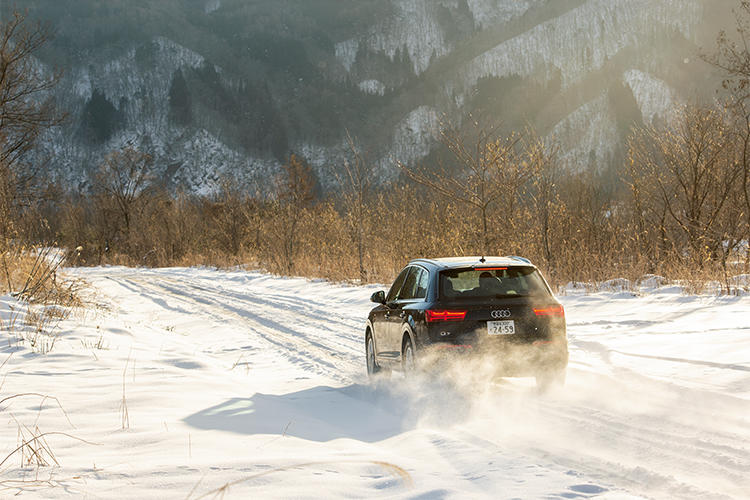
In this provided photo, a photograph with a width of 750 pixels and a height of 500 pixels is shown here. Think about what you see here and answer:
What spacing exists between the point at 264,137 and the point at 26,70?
14167cm

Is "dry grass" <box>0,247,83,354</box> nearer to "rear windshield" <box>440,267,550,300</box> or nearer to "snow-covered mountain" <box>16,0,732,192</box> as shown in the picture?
"rear windshield" <box>440,267,550,300</box>

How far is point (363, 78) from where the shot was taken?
6969 inches

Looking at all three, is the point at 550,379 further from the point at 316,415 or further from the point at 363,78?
the point at 363,78

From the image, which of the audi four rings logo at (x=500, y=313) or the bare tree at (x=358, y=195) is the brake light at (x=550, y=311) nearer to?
the audi four rings logo at (x=500, y=313)

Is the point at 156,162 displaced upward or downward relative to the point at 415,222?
upward

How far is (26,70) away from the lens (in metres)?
21.0

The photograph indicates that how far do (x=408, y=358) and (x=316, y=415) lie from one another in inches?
56.0

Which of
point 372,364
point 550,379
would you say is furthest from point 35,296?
point 550,379

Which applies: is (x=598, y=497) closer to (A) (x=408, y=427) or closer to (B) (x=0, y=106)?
(A) (x=408, y=427)

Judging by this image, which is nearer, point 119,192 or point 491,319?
point 491,319

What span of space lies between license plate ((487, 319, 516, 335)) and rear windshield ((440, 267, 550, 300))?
1.21 ft

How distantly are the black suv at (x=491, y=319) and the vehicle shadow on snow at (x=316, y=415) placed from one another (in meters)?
0.66

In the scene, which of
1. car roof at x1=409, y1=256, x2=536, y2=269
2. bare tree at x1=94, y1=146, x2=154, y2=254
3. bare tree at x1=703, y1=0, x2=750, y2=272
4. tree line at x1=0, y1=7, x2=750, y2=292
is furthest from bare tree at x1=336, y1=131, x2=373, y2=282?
bare tree at x1=94, y1=146, x2=154, y2=254

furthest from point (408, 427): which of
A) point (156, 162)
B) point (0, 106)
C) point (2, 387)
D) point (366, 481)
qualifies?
point (156, 162)
